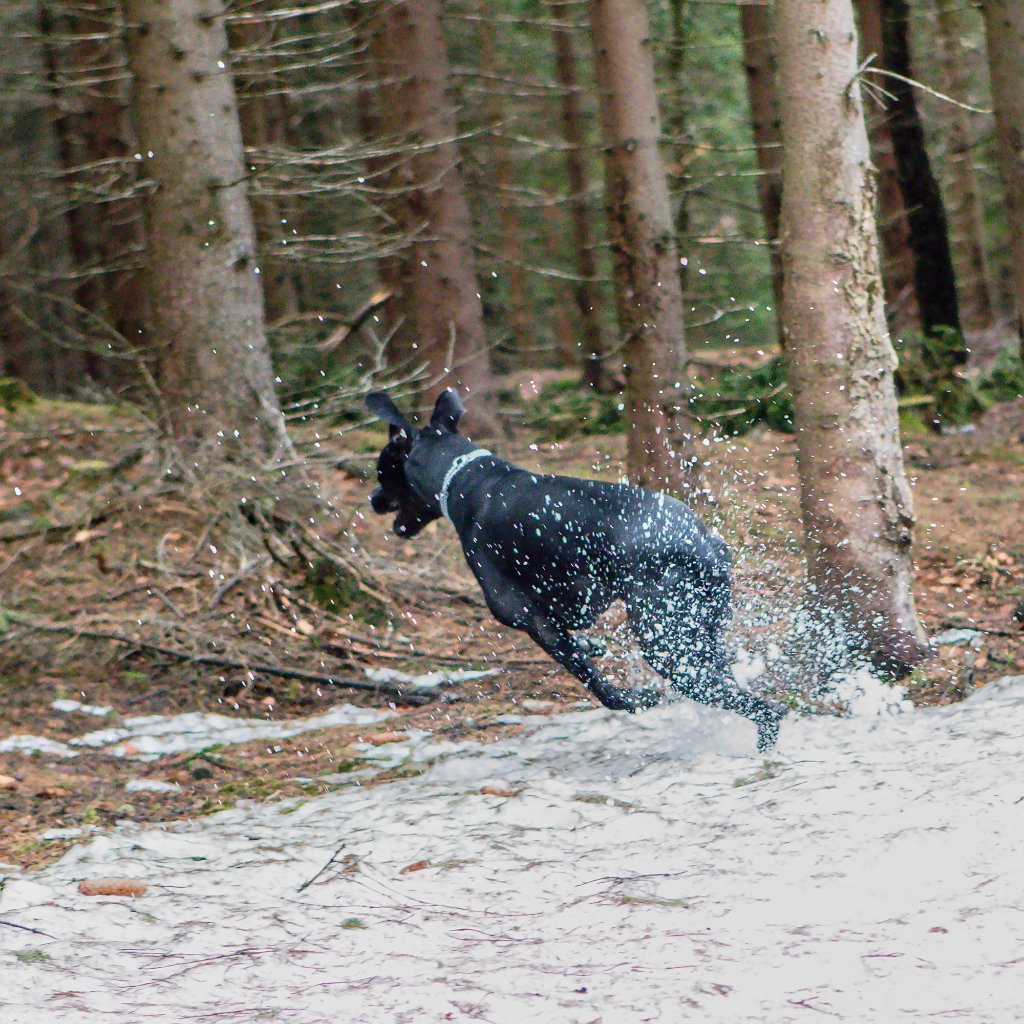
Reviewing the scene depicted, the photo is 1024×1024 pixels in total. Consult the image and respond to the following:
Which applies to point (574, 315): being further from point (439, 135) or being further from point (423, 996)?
point (423, 996)

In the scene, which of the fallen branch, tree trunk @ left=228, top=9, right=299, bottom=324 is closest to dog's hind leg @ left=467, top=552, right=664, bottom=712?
the fallen branch

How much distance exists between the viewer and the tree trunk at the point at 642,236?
Result: 955 cm

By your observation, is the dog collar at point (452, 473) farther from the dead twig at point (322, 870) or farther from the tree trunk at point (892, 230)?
the tree trunk at point (892, 230)

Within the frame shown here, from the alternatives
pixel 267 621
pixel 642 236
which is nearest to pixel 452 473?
pixel 267 621

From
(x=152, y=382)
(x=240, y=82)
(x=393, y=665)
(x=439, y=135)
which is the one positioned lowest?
(x=393, y=665)

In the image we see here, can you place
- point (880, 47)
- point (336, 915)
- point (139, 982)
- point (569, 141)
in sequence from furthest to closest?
point (569, 141)
point (880, 47)
point (336, 915)
point (139, 982)

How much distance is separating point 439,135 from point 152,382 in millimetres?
5314

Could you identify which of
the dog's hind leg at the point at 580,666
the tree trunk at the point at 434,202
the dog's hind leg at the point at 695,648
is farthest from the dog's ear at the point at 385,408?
the tree trunk at the point at 434,202

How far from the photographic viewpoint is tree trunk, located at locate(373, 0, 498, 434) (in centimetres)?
1278

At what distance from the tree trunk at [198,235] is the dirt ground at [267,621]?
1.75 feet

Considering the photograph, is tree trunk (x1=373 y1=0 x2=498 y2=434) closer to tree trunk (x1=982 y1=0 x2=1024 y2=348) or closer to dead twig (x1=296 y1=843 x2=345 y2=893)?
tree trunk (x1=982 y1=0 x2=1024 y2=348)

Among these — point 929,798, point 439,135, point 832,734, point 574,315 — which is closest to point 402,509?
point 832,734

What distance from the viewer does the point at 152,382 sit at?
8805mm

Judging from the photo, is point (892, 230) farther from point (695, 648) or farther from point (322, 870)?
point (322, 870)
